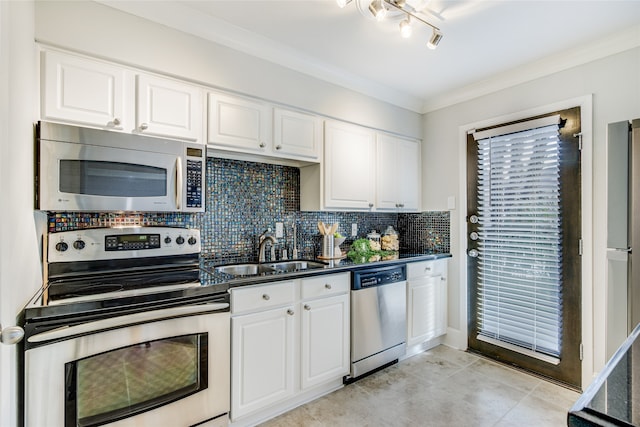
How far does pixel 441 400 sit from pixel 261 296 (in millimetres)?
1484

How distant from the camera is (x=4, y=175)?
100 centimetres

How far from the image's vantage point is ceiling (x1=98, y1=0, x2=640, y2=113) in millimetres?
1903

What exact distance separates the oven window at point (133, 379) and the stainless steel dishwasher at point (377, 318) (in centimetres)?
116

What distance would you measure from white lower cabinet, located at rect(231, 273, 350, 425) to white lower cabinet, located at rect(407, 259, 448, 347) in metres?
0.77

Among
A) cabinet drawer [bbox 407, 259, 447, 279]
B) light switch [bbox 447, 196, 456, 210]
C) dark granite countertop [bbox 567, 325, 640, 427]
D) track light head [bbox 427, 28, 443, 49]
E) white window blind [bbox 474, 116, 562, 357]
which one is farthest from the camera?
light switch [bbox 447, 196, 456, 210]

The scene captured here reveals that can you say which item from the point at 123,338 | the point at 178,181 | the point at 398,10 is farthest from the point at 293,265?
the point at 398,10

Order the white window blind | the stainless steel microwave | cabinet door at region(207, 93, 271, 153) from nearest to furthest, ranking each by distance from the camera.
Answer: the stainless steel microwave
cabinet door at region(207, 93, 271, 153)
the white window blind

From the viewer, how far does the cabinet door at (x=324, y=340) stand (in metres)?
2.15

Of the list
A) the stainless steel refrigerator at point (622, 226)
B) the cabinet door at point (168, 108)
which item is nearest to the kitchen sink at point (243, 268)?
the cabinet door at point (168, 108)

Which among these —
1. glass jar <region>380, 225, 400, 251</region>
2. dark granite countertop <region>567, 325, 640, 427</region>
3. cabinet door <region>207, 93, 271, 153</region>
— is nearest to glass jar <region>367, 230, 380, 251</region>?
glass jar <region>380, 225, 400, 251</region>

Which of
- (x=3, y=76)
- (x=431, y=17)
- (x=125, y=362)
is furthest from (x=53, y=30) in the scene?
(x=431, y=17)

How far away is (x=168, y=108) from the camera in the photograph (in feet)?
6.23

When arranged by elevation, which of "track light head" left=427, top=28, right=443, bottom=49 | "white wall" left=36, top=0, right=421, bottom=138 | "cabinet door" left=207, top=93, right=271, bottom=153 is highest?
"track light head" left=427, top=28, right=443, bottom=49

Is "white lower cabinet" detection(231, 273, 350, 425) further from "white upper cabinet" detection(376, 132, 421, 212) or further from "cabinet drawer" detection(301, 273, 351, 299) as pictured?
"white upper cabinet" detection(376, 132, 421, 212)
